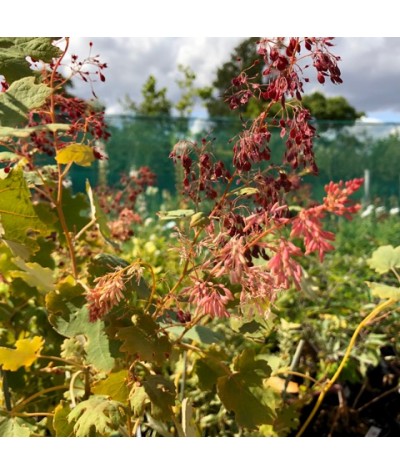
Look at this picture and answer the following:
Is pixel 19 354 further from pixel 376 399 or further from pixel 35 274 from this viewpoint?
pixel 376 399

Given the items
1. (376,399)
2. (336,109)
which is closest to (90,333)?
(376,399)

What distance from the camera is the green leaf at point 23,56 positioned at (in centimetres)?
105

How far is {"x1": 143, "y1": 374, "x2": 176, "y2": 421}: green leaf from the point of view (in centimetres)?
100

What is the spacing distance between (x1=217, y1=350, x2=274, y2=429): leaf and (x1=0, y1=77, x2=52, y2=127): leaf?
591mm

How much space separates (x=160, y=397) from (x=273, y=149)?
6752 millimetres

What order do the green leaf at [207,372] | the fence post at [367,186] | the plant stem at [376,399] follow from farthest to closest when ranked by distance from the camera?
the fence post at [367,186] < the plant stem at [376,399] < the green leaf at [207,372]

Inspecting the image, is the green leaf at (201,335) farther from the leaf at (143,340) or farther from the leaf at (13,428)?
the leaf at (13,428)

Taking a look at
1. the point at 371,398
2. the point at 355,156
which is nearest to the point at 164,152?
the point at 355,156

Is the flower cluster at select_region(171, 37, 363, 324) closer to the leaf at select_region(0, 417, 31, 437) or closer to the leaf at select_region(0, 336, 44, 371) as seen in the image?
the leaf at select_region(0, 336, 44, 371)

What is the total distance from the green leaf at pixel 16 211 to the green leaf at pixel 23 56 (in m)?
0.18

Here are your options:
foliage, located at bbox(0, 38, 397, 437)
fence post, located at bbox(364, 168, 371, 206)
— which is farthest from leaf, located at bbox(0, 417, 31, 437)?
fence post, located at bbox(364, 168, 371, 206)

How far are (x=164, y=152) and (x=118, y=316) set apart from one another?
6.81 metres

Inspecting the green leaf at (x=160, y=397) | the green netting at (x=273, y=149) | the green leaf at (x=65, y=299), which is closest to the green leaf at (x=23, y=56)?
the green leaf at (x=65, y=299)

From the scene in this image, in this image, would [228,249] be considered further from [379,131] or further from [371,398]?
[379,131]
